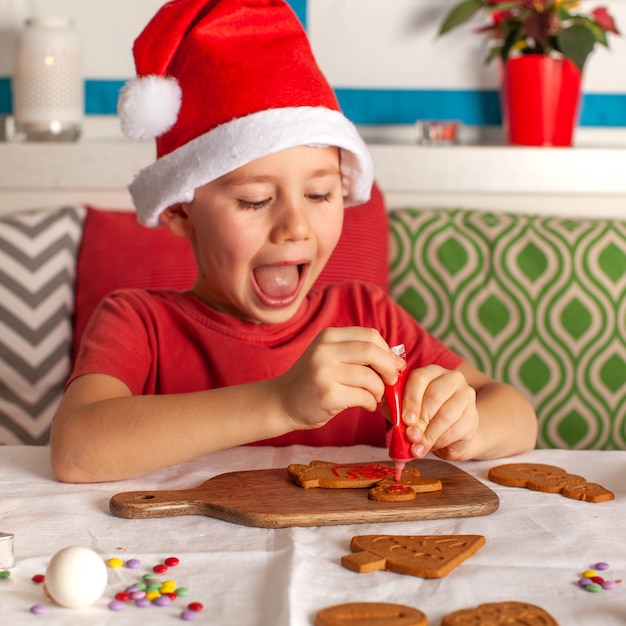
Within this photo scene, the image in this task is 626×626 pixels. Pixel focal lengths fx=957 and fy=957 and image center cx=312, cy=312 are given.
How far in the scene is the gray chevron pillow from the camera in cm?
188

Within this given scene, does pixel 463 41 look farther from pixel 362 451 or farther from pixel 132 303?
pixel 362 451

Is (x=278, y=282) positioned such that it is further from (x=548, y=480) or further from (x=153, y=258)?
(x=153, y=258)

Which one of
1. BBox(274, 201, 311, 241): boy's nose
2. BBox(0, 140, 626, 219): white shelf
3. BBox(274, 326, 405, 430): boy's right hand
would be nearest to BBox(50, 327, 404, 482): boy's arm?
BBox(274, 326, 405, 430): boy's right hand

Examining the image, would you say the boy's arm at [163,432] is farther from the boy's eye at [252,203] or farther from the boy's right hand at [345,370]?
the boy's eye at [252,203]

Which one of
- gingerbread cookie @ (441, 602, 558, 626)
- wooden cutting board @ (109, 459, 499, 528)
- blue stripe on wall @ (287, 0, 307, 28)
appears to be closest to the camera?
gingerbread cookie @ (441, 602, 558, 626)

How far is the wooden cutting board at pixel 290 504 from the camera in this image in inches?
30.8

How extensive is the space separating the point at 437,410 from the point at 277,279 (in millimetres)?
374

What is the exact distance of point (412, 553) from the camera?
687 millimetres

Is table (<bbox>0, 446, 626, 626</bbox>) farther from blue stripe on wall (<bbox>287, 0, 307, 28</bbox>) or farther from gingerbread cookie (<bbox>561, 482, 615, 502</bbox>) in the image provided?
blue stripe on wall (<bbox>287, 0, 307, 28</bbox>)

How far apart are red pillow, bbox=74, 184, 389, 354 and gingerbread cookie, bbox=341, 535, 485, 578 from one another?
1.17 metres

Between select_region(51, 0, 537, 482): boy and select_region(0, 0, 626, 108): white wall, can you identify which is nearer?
select_region(51, 0, 537, 482): boy

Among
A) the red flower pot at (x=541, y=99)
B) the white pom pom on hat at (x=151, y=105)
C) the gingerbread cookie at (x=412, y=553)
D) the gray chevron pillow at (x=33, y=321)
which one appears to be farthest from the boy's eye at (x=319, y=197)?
the red flower pot at (x=541, y=99)

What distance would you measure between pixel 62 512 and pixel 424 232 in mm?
1301

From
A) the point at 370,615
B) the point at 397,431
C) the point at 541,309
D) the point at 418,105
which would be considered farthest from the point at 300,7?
the point at 370,615
